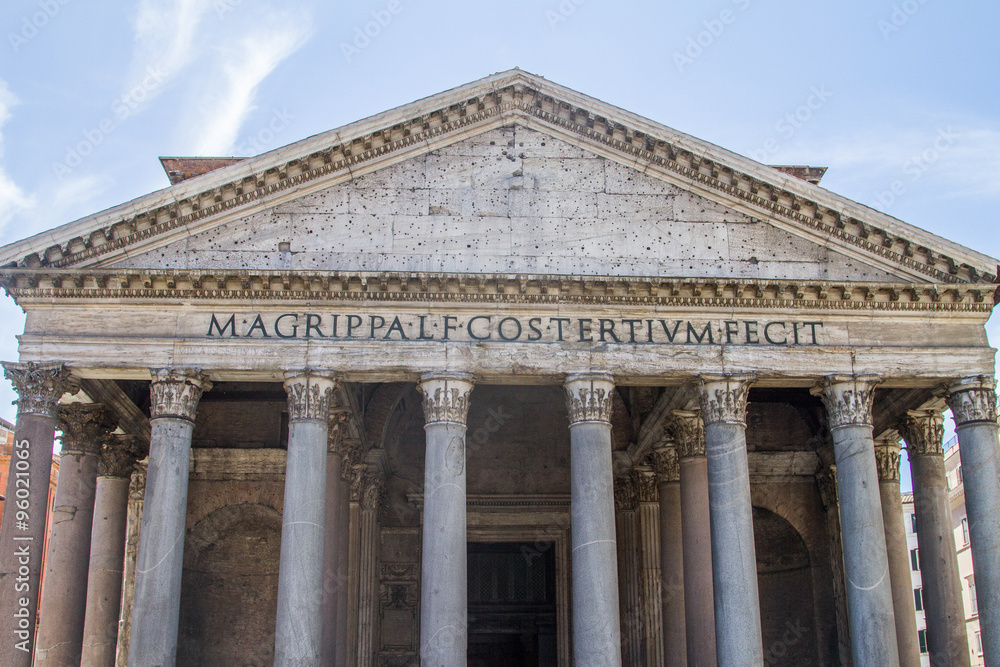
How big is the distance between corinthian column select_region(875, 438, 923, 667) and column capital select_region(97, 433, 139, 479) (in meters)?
13.0

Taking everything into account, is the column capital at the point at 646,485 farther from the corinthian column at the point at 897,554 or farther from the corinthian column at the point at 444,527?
the corinthian column at the point at 444,527

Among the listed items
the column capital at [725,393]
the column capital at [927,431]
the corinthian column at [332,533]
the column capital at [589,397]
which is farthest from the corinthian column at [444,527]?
the column capital at [927,431]

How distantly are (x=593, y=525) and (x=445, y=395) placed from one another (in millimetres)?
2826

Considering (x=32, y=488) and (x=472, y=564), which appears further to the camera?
(x=472, y=564)

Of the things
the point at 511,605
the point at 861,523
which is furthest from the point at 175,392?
the point at 861,523

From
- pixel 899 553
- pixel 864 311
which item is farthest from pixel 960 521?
pixel 864 311

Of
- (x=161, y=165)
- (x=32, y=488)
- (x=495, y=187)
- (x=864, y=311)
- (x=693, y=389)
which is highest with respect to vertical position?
(x=161, y=165)

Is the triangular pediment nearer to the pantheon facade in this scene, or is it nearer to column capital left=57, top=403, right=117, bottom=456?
the pantheon facade

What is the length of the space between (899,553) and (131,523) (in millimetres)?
14265

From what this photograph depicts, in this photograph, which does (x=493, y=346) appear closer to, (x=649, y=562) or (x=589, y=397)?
(x=589, y=397)

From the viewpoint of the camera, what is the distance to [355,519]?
19344mm

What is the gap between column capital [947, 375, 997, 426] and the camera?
49.8ft

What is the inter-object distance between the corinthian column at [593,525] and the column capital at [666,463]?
397 centimetres

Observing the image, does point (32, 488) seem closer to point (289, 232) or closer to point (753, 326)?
point (289, 232)
